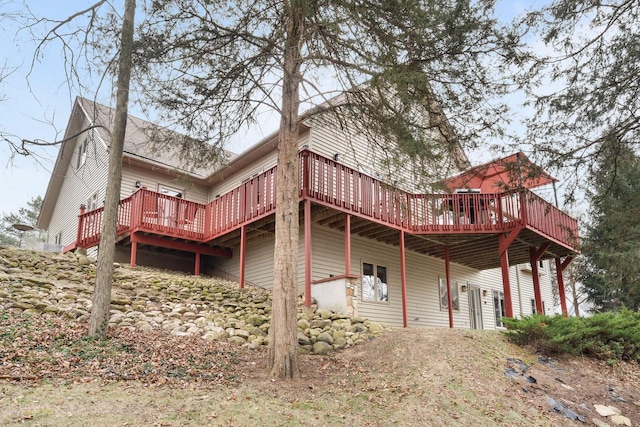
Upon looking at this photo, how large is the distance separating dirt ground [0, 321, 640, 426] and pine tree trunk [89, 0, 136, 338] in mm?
450

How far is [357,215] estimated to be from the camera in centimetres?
1182

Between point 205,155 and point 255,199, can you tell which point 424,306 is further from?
point 205,155

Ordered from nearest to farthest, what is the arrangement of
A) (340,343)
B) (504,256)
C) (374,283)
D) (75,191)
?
(340,343), (504,256), (374,283), (75,191)

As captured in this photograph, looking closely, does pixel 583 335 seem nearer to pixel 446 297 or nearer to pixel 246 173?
pixel 446 297

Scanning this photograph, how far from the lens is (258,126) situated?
962 centimetres

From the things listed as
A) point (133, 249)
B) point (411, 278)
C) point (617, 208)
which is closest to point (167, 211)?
point (133, 249)

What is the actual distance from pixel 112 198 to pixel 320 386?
4.61 m

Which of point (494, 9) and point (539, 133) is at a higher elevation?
point (494, 9)

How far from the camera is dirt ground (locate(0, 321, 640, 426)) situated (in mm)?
4922

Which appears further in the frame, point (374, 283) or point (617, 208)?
point (374, 283)

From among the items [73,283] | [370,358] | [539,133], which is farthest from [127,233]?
[539,133]

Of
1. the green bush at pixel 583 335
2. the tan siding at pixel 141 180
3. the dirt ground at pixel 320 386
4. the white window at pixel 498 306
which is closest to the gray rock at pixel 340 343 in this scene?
the dirt ground at pixel 320 386

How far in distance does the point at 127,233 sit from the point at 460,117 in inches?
385

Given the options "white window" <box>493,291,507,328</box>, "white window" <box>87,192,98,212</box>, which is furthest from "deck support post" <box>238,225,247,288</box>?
"white window" <box>493,291,507,328</box>
